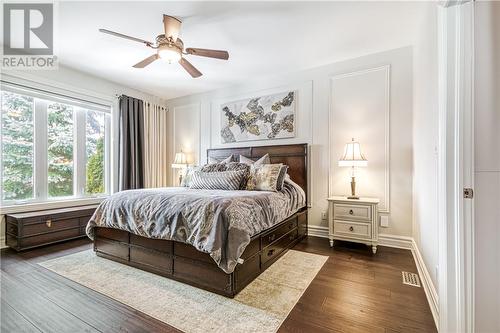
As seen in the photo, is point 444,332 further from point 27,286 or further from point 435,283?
point 27,286

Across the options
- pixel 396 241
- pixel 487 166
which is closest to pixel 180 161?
pixel 396 241

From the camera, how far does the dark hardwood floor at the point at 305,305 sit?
1.56 metres

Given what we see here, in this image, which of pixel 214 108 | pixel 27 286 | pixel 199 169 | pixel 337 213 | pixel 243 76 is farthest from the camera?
pixel 214 108

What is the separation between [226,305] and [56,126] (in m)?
4.01

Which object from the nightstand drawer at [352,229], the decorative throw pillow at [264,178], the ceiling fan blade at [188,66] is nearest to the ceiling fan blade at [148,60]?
the ceiling fan blade at [188,66]

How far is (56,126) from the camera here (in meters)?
3.74

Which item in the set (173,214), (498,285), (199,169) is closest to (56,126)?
(199,169)

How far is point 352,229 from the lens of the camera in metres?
2.98

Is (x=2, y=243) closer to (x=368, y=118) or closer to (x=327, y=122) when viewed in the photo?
(x=327, y=122)

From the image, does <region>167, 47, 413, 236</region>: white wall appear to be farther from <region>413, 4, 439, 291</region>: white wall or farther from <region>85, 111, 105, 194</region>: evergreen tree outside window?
<region>85, 111, 105, 194</region>: evergreen tree outside window

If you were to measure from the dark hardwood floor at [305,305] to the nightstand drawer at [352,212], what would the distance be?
0.57m

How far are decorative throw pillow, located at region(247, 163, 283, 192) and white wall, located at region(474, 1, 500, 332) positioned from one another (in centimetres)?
195

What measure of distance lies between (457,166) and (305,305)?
144cm

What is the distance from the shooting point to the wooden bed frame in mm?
1973
